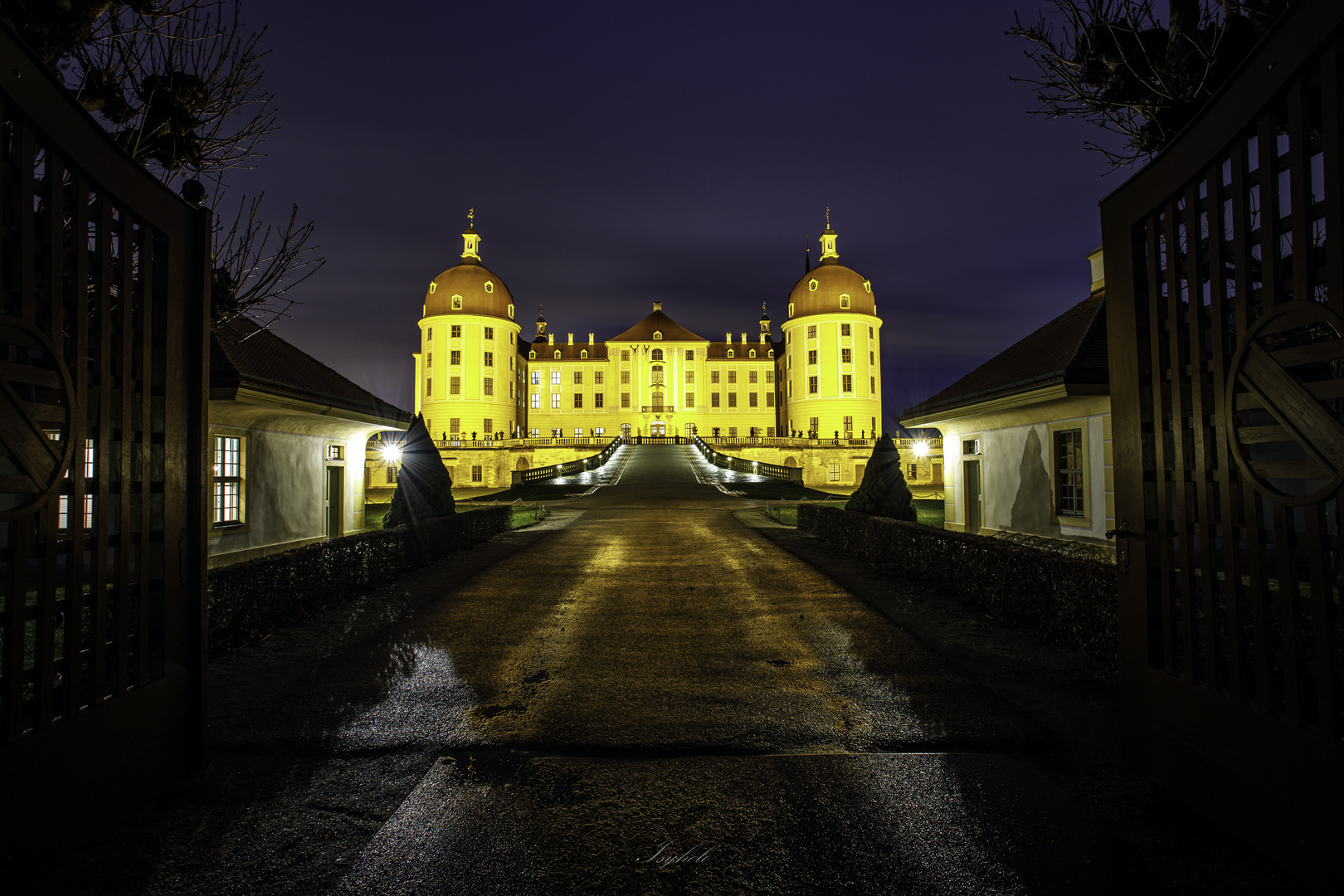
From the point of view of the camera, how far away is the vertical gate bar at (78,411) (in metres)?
2.89

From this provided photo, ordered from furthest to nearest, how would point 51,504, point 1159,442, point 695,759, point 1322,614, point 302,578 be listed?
point 302,578 < point 695,759 < point 1159,442 < point 51,504 < point 1322,614

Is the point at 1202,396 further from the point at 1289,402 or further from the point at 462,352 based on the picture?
the point at 462,352

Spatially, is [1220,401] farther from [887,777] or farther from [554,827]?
[554,827]

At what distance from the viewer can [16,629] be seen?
8.31 ft

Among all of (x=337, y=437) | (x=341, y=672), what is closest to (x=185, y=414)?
(x=341, y=672)

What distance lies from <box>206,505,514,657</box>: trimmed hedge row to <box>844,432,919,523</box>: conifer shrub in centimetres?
999

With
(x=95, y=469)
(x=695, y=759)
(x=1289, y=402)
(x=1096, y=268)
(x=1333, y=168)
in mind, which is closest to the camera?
(x=1333, y=168)

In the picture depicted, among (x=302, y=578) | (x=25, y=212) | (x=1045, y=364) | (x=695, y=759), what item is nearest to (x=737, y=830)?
(x=695, y=759)

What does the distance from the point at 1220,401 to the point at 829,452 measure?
177ft

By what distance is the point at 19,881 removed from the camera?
272 cm

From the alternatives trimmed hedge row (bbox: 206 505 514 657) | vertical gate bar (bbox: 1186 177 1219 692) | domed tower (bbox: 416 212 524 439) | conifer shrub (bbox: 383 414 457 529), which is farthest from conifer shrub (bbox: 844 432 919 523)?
domed tower (bbox: 416 212 524 439)

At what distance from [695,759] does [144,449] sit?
3.32m

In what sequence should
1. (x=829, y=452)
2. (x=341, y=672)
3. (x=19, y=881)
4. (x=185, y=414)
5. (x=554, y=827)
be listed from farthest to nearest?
(x=829, y=452) < (x=341, y=672) < (x=185, y=414) < (x=554, y=827) < (x=19, y=881)

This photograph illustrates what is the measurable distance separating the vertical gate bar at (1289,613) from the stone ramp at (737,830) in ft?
3.45
